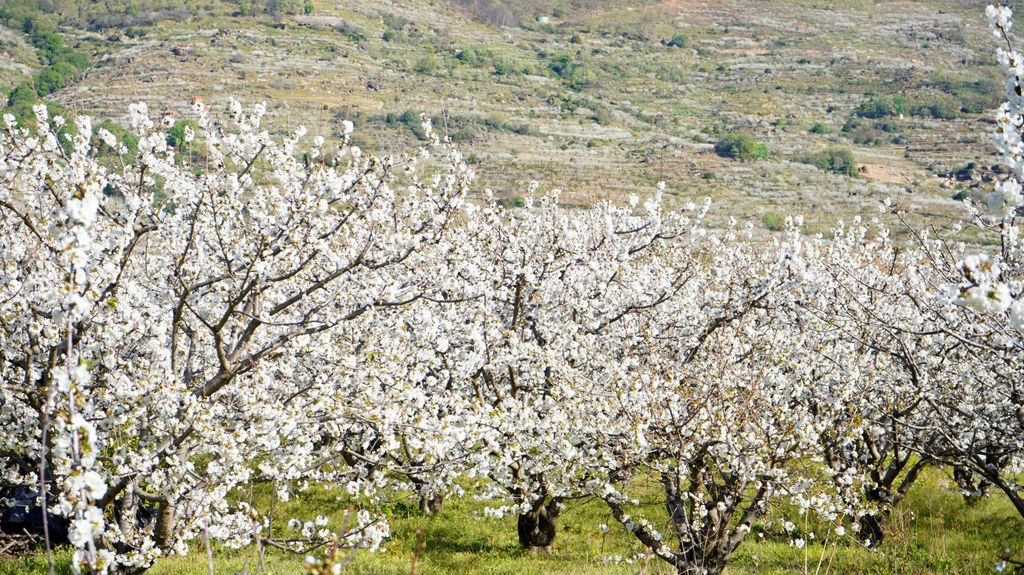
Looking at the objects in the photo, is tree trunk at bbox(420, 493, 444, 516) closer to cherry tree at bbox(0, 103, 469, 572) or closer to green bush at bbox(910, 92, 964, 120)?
cherry tree at bbox(0, 103, 469, 572)

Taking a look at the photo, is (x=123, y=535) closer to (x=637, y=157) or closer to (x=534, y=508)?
(x=534, y=508)

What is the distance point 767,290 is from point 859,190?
388 feet

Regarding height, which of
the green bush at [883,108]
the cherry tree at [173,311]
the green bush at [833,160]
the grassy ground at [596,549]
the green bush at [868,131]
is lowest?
the green bush at [833,160]

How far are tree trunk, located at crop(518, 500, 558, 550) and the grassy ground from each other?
0.76ft

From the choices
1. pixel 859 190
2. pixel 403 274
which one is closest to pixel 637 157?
pixel 859 190

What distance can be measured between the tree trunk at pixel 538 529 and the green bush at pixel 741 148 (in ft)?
444

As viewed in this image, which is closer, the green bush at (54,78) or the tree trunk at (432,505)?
the tree trunk at (432,505)

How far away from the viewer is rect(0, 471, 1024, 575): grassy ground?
37.4 feet

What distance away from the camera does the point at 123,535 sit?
7.10 metres

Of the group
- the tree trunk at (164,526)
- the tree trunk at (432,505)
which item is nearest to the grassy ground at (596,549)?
the tree trunk at (432,505)

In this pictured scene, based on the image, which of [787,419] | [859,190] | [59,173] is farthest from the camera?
[859,190]

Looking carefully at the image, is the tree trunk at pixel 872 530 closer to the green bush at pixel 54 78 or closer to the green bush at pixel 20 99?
the green bush at pixel 20 99

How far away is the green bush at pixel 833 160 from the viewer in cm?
13315

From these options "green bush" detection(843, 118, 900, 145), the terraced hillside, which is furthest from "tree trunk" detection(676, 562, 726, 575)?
"green bush" detection(843, 118, 900, 145)
